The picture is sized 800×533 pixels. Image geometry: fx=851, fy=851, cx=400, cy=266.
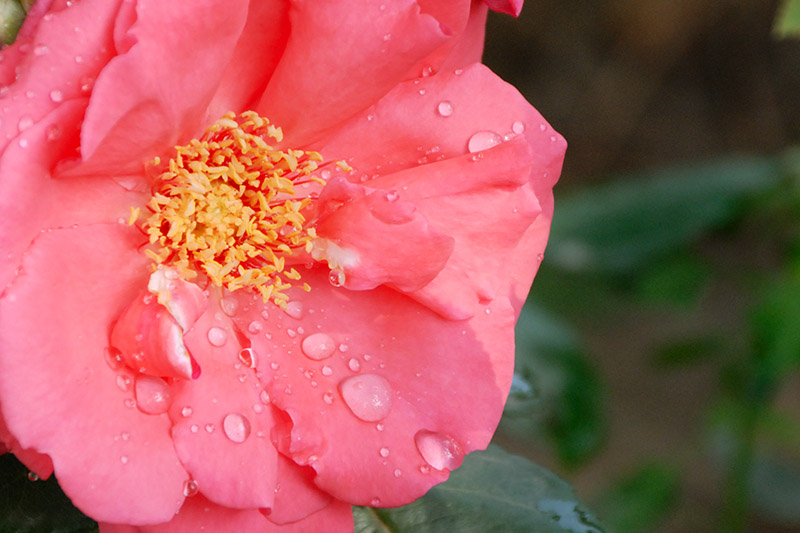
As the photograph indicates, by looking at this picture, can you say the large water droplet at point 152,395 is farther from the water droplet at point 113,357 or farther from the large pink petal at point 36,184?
the large pink petal at point 36,184

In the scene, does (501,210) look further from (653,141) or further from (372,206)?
(653,141)

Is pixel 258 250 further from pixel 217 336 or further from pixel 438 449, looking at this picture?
pixel 438 449

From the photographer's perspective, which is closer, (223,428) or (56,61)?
(56,61)

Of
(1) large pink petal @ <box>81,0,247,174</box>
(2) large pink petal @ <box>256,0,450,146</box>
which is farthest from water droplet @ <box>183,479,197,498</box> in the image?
(2) large pink petal @ <box>256,0,450,146</box>

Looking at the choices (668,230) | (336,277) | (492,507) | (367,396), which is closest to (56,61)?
(336,277)

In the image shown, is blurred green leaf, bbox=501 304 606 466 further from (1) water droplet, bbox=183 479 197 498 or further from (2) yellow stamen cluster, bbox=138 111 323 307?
(1) water droplet, bbox=183 479 197 498

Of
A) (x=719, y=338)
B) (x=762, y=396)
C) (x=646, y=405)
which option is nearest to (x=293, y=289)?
(x=762, y=396)

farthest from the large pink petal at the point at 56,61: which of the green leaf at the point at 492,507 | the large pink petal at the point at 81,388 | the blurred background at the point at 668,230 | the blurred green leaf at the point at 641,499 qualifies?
the blurred green leaf at the point at 641,499
